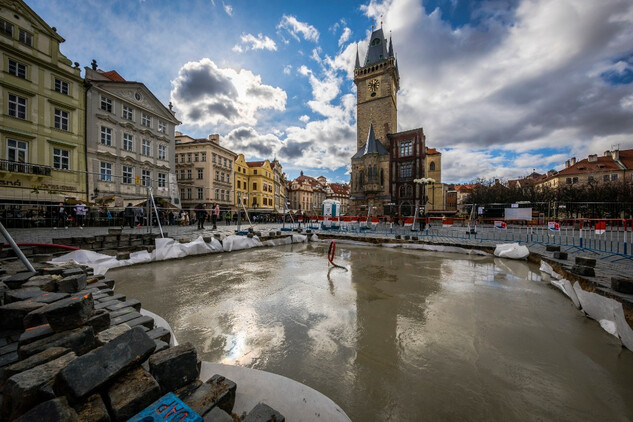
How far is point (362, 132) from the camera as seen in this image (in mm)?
39219

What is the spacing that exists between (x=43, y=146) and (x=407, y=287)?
2533 cm

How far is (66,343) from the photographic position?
1956 millimetres

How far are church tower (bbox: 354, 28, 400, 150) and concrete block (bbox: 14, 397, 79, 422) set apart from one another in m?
39.9

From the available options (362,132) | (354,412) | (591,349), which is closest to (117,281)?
(354,412)

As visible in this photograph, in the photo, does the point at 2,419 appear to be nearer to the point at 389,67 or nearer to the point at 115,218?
the point at 115,218

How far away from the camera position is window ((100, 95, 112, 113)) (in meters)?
20.5

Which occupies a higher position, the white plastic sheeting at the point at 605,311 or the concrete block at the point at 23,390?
the concrete block at the point at 23,390

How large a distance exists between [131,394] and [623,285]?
6.39 meters

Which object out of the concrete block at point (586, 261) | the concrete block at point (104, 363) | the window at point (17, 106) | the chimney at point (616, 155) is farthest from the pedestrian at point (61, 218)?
the chimney at point (616, 155)

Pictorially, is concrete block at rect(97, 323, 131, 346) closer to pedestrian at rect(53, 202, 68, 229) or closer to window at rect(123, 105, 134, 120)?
pedestrian at rect(53, 202, 68, 229)

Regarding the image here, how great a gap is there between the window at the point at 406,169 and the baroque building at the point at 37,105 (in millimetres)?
35783

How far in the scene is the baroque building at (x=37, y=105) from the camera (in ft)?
49.9

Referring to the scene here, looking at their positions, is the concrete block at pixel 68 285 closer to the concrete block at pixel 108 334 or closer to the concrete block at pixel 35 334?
the concrete block at pixel 35 334

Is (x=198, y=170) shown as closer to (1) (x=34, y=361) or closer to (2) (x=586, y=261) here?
(1) (x=34, y=361)
